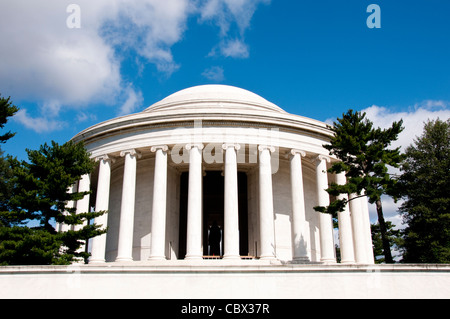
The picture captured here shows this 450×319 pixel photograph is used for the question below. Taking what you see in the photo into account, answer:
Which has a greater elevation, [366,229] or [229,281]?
[366,229]

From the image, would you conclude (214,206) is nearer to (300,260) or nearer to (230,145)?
(230,145)

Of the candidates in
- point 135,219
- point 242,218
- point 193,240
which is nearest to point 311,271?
point 193,240

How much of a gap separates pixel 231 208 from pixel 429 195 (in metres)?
28.8

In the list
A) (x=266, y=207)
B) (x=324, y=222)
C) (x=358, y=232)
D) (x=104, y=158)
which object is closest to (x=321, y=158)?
(x=324, y=222)

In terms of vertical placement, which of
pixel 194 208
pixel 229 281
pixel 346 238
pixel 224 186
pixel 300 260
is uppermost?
pixel 224 186

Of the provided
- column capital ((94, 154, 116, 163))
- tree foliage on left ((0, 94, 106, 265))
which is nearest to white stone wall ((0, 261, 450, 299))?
tree foliage on left ((0, 94, 106, 265))

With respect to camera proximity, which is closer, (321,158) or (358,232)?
(321,158)

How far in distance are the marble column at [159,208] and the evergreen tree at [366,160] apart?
17175 millimetres

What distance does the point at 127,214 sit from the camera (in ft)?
141

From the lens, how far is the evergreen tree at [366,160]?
31906 mm

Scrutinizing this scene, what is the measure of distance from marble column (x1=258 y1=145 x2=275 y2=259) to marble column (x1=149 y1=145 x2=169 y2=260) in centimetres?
994

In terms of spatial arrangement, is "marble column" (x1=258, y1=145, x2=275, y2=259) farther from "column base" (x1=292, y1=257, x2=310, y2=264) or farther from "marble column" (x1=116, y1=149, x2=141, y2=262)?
"marble column" (x1=116, y1=149, x2=141, y2=262)
